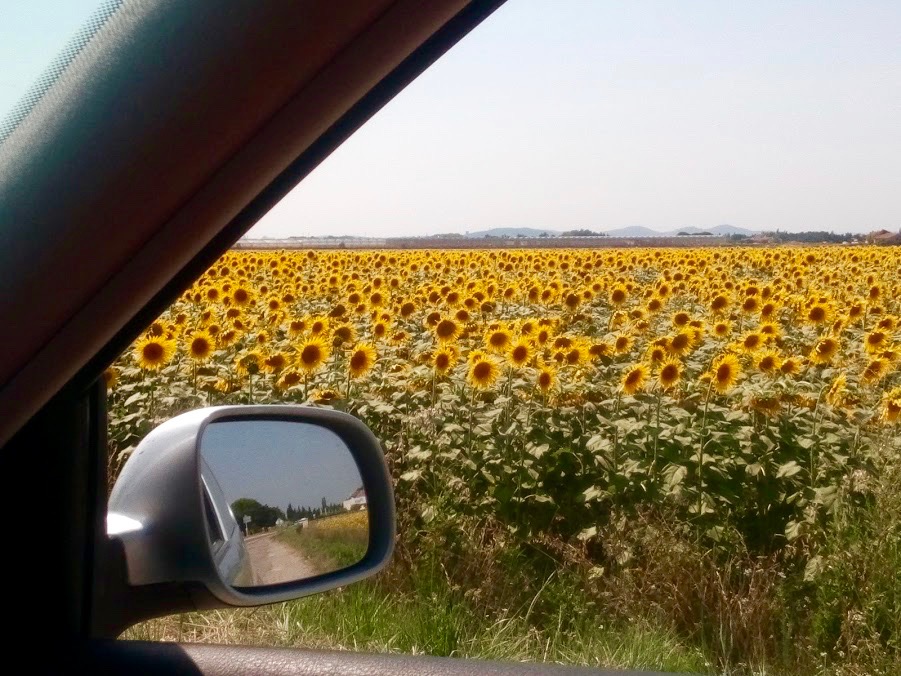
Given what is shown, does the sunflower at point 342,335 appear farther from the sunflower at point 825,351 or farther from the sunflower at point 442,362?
the sunflower at point 825,351

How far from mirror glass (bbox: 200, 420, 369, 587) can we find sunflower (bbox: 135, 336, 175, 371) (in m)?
3.45

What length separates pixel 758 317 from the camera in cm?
730

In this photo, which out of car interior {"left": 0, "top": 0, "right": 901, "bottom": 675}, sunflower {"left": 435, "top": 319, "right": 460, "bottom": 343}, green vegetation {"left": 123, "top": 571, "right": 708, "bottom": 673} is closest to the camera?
car interior {"left": 0, "top": 0, "right": 901, "bottom": 675}

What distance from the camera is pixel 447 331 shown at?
579 centimetres

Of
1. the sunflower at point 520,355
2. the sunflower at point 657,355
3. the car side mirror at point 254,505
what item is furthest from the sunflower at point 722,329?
the car side mirror at point 254,505

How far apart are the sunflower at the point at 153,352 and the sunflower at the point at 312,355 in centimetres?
60

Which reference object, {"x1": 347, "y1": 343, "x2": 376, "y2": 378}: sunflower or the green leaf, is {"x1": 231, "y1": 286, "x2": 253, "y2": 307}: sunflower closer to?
{"x1": 347, "y1": 343, "x2": 376, "y2": 378}: sunflower

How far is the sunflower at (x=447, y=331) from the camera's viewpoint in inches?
226

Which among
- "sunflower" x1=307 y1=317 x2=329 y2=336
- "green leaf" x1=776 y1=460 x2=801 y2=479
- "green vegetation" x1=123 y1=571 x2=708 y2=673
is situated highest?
"sunflower" x1=307 y1=317 x2=329 y2=336

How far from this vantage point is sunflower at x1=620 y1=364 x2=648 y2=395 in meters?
4.90

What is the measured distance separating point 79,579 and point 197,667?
193mm

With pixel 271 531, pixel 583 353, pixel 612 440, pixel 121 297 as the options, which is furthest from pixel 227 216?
pixel 583 353

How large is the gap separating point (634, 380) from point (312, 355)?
1495mm

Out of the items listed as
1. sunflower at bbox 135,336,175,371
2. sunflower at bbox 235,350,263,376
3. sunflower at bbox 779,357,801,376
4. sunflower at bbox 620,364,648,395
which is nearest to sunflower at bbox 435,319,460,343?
sunflower at bbox 235,350,263,376
